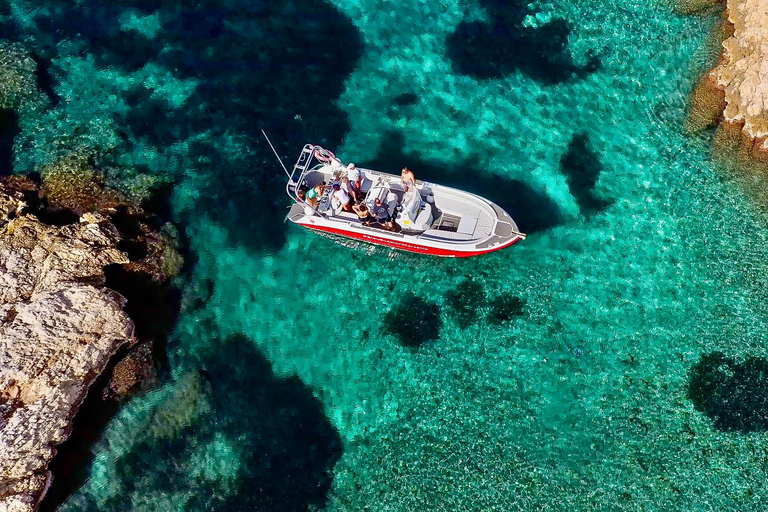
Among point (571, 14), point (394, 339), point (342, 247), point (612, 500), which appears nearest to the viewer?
point (612, 500)

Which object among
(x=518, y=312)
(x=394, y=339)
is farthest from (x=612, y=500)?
(x=394, y=339)

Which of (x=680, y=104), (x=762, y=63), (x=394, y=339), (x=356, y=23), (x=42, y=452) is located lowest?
(x=42, y=452)

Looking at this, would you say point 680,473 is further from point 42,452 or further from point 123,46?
point 123,46

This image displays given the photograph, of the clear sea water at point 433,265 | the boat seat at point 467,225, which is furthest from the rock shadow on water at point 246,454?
the boat seat at point 467,225

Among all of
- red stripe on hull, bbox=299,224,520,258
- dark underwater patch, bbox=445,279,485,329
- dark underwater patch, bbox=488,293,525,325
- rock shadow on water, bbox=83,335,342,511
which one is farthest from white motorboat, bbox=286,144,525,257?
rock shadow on water, bbox=83,335,342,511

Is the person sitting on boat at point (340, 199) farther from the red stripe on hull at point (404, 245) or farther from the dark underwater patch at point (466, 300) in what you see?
the dark underwater patch at point (466, 300)

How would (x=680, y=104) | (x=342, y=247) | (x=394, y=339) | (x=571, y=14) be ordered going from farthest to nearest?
(x=571, y=14) → (x=680, y=104) → (x=342, y=247) → (x=394, y=339)

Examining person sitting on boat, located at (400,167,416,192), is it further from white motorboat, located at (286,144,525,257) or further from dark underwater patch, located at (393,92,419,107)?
dark underwater patch, located at (393,92,419,107)
